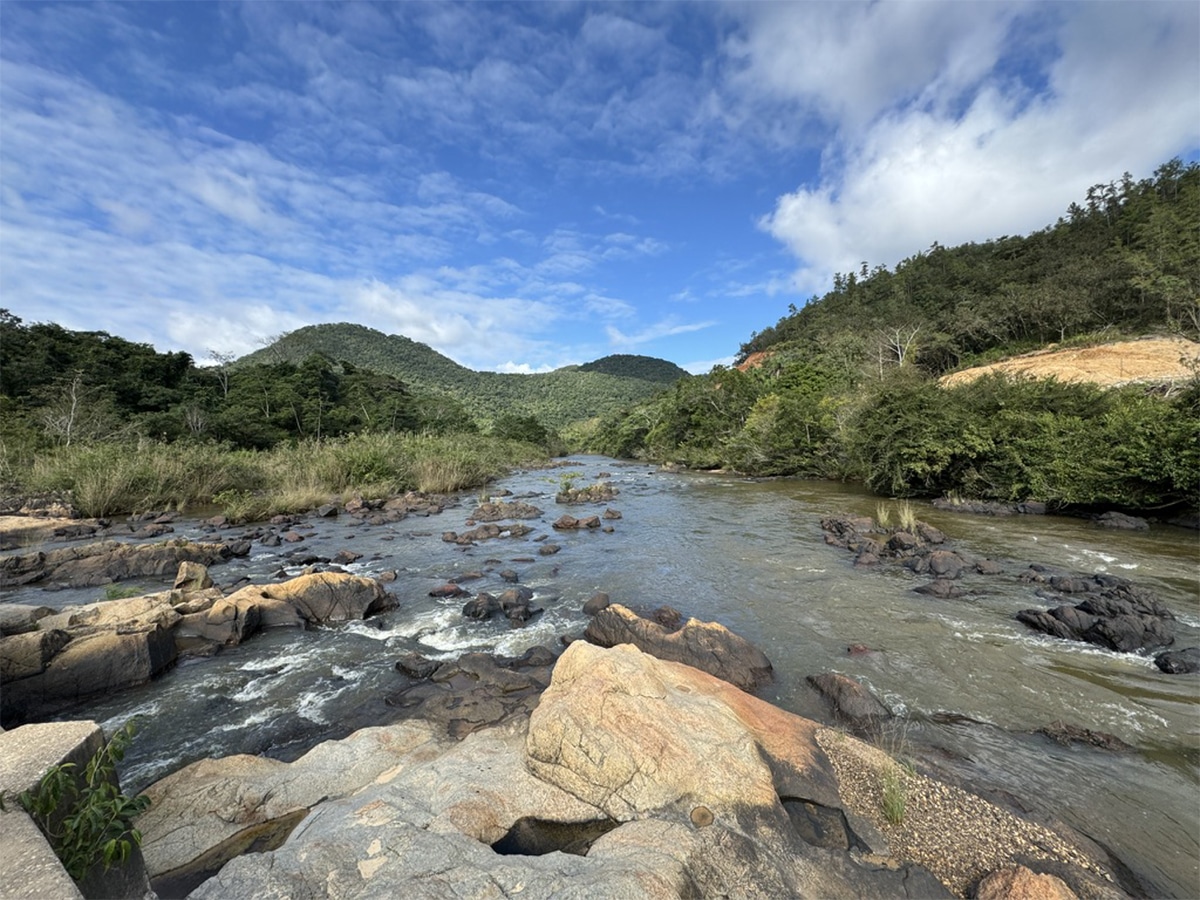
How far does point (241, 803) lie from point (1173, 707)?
9.09m

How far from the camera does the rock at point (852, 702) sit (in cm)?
535

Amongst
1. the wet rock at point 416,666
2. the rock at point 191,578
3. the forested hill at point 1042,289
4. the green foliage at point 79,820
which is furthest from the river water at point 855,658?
the forested hill at point 1042,289

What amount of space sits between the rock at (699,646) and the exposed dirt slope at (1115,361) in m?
26.8

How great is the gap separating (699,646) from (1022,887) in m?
3.92

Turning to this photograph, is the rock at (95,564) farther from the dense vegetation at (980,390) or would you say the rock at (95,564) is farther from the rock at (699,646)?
the dense vegetation at (980,390)

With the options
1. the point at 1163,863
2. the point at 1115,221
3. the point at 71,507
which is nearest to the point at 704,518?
the point at 1163,863

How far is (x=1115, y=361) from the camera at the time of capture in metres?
30.9

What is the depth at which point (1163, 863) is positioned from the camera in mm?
3514

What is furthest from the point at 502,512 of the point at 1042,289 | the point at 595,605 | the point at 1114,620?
the point at 1042,289

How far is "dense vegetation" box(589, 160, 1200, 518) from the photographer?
14688 millimetres

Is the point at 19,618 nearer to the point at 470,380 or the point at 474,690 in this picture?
the point at 474,690

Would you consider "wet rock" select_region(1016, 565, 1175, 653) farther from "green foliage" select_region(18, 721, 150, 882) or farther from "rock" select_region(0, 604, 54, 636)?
"rock" select_region(0, 604, 54, 636)

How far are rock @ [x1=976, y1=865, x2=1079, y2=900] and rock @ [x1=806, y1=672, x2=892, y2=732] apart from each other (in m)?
2.24

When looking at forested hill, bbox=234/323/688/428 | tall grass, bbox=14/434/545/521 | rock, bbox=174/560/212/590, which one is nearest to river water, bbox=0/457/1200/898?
rock, bbox=174/560/212/590
